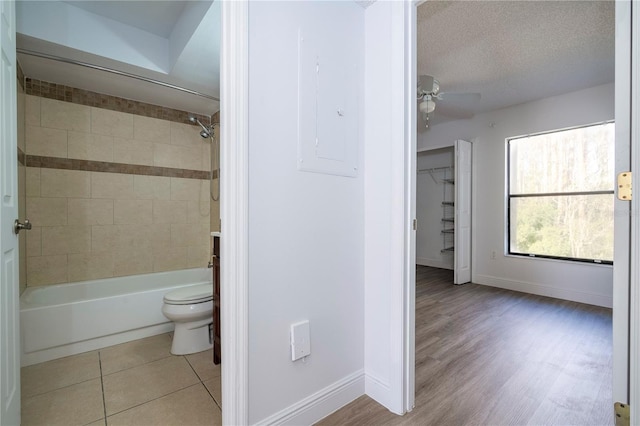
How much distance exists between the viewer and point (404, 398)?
4.53 ft

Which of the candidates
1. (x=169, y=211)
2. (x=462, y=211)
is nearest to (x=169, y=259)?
(x=169, y=211)

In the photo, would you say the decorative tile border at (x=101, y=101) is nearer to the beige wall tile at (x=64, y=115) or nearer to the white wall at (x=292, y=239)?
the beige wall tile at (x=64, y=115)

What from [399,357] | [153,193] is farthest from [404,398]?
[153,193]

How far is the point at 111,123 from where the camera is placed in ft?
8.89

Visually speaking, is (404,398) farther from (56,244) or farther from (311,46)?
(56,244)

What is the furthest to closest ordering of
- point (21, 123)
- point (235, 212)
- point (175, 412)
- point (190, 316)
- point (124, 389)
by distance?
point (21, 123) < point (190, 316) < point (124, 389) < point (175, 412) < point (235, 212)

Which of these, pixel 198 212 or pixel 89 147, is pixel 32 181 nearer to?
pixel 89 147

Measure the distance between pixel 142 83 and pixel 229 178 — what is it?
82.8 inches

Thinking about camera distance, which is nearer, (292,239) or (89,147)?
(292,239)

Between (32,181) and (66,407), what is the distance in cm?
195

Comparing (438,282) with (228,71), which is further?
(438,282)

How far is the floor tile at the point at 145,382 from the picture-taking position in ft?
4.98

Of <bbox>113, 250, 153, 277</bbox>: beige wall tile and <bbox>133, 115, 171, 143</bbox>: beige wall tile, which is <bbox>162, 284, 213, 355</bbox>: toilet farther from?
<bbox>133, 115, 171, 143</bbox>: beige wall tile

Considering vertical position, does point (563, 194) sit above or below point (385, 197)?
above
